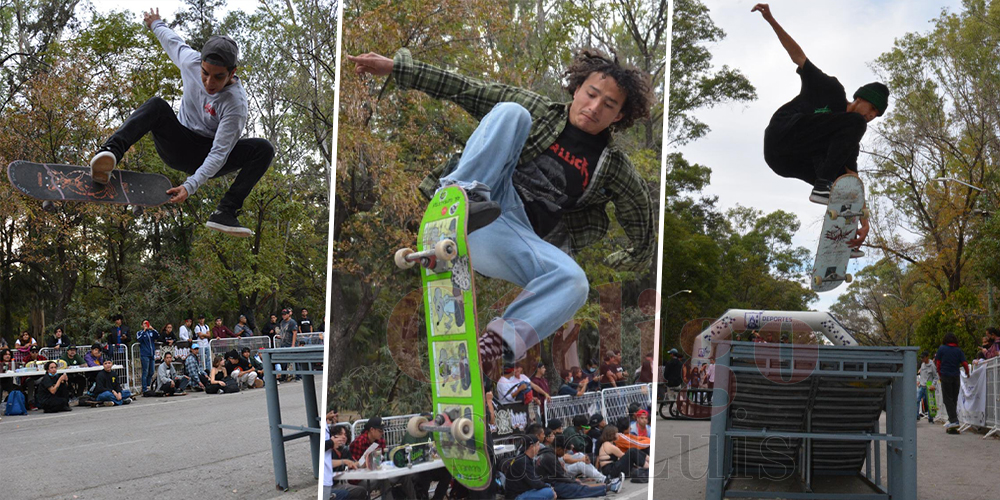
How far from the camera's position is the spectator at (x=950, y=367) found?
910 centimetres

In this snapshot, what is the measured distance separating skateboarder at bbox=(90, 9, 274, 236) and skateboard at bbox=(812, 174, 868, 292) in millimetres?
3879

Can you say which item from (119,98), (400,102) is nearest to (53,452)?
(119,98)

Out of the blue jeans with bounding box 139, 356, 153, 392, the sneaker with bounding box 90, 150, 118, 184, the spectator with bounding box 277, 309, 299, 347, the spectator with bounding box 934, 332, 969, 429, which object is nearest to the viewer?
the sneaker with bounding box 90, 150, 118, 184

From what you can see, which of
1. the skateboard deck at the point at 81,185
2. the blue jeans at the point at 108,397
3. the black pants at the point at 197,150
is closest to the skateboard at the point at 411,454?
the black pants at the point at 197,150

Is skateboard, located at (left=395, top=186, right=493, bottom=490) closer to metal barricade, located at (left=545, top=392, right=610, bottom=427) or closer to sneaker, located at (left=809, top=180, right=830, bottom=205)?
metal barricade, located at (left=545, top=392, right=610, bottom=427)

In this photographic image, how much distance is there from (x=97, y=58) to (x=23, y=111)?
2598mm

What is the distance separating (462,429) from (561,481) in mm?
860

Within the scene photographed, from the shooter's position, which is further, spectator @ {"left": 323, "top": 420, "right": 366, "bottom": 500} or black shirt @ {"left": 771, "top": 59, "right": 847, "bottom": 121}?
black shirt @ {"left": 771, "top": 59, "right": 847, "bottom": 121}

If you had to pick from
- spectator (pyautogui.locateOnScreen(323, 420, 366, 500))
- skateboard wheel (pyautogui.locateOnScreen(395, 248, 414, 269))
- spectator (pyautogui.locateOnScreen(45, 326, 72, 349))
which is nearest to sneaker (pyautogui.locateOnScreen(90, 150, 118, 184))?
spectator (pyautogui.locateOnScreen(323, 420, 366, 500))

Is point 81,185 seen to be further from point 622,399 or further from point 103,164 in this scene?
point 622,399

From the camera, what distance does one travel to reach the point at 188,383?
1531cm

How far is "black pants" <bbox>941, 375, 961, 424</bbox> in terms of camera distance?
986cm

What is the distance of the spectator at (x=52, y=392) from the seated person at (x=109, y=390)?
1.64ft

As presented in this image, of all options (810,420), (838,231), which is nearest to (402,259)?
(838,231)
